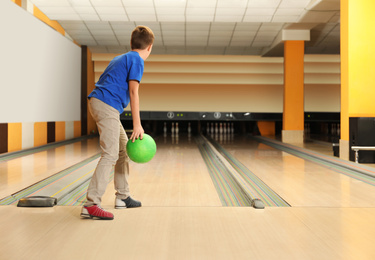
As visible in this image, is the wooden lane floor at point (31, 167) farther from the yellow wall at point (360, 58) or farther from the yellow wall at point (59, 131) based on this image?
the yellow wall at point (360, 58)

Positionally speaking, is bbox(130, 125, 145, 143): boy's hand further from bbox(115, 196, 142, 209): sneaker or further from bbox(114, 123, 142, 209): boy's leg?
bbox(115, 196, 142, 209): sneaker

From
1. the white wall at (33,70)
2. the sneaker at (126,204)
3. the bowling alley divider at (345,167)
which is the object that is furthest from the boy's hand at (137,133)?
the white wall at (33,70)

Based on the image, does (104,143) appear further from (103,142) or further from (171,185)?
(171,185)

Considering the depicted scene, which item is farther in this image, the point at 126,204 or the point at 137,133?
the point at 126,204

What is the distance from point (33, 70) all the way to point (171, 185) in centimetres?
364

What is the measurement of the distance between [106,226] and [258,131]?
7781 mm

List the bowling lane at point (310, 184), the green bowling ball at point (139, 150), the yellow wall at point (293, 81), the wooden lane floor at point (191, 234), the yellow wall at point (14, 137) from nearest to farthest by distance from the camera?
the wooden lane floor at point (191, 234) < the green bowling ball at point (139, 150) < the bowling lane at point (310, 184) < the yellow wall at point (14, 137) < the yellow wall at point (293, 81)

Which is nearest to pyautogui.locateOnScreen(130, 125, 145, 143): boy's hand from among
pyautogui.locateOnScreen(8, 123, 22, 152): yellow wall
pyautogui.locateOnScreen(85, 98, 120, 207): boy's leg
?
pyautogui.locateOnScreen(85, 98, 120, 207): boy's leg

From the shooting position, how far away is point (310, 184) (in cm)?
271

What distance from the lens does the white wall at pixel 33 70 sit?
14.7ft

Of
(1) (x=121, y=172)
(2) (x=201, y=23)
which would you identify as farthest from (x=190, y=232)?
(2) (x=201, y=23)

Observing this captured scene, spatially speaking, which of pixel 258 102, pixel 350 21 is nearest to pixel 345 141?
pixel 350 21

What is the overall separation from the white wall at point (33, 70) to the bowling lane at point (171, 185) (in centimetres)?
214

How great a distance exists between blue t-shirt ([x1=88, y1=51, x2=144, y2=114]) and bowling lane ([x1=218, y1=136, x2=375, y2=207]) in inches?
→ 46.5
